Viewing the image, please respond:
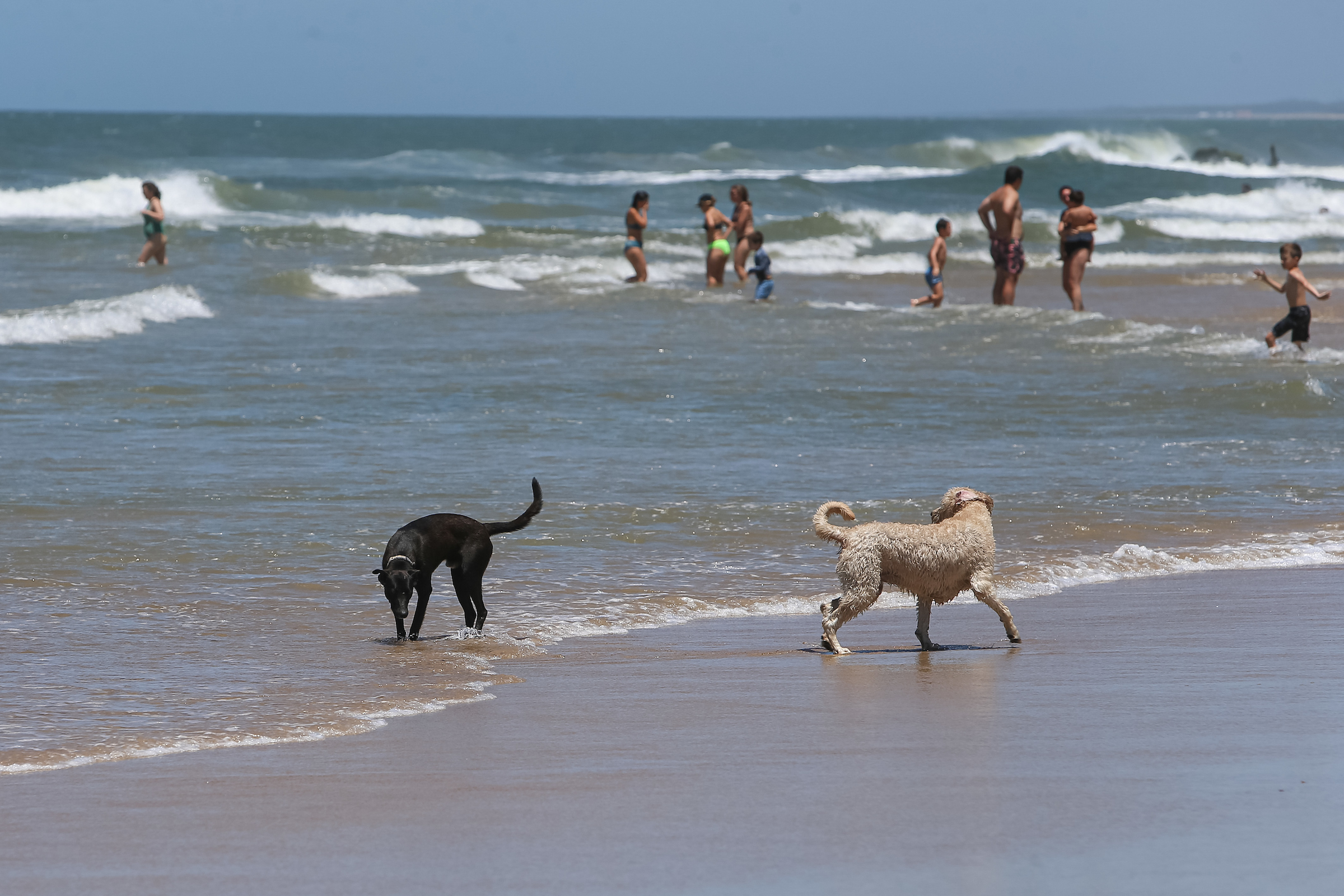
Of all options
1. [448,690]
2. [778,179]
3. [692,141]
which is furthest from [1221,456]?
[692,141]

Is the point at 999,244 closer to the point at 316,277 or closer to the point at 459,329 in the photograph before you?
the point at 459,329

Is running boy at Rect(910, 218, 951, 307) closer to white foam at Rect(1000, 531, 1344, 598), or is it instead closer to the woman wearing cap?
the woman wearing cap

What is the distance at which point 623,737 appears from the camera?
474cm

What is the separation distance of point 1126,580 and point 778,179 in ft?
138

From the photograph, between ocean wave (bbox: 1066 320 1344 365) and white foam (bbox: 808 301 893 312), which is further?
white foam (bbox: 808 301 893 312)

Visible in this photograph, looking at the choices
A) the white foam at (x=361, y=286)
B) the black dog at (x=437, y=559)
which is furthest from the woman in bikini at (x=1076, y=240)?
the black dog at (x=437, y=559)

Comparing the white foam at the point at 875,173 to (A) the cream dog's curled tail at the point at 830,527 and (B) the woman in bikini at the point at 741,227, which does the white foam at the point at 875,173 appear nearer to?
(B) the woman in bikini at the point at 741,227

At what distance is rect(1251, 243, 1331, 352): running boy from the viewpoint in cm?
1479

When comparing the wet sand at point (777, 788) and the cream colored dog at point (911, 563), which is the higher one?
the cream colored dog at point (911, 563)

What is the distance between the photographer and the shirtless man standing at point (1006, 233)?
17.8m

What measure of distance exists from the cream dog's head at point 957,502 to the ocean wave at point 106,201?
31.8 metres

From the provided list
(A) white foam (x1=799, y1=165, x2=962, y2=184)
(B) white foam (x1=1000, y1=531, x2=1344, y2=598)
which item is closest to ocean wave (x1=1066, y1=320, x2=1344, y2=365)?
(B) white foam (x1=1000, y1=531, x2=1344, y2=598)

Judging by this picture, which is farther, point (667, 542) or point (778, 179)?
point (778, 179)

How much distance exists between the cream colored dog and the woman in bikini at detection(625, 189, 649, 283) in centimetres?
1637
